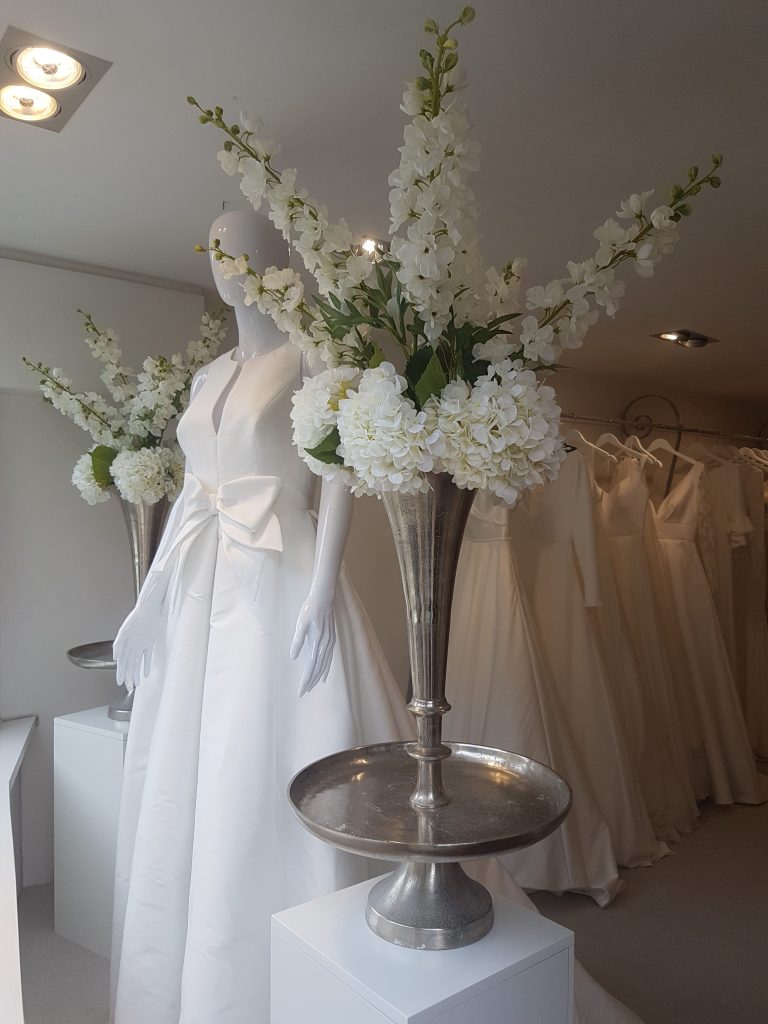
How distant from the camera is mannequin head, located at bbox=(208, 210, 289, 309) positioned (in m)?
1.72

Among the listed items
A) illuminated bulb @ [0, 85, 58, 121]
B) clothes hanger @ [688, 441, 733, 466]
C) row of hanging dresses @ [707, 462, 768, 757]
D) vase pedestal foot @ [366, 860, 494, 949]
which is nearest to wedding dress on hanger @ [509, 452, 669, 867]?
row of hanging dresses @ [707, 462, 768, 757]

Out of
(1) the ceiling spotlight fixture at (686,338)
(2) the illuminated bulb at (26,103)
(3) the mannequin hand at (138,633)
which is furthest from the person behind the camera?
(1) the ceiling spotlight fixture at (686,338)

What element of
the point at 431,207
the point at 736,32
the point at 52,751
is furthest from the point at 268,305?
the point at 52,751

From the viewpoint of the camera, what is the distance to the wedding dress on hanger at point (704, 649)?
3.83 m

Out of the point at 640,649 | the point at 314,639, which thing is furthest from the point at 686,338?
the point at 314,639

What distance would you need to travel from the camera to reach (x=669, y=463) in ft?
16.1

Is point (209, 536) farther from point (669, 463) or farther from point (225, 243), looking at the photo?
point (669, 463)

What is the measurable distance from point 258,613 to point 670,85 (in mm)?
1369

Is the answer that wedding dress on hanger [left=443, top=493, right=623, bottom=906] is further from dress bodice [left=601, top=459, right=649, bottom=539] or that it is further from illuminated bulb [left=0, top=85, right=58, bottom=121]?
illuminated bulb [left=0, top=85, right=58, bottom=121]

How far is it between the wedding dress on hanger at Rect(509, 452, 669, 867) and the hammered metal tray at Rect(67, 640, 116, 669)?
5.29ft

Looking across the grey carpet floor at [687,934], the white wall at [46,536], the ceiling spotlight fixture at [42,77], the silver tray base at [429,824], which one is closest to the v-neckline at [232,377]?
the ceiling spotlight fixture at [42,77]

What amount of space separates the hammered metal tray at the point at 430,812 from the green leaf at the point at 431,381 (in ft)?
1.91

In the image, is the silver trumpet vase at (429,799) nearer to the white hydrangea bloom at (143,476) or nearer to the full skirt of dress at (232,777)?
the full skirt of dress at (232,777)

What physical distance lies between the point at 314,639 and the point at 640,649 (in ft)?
8.47
